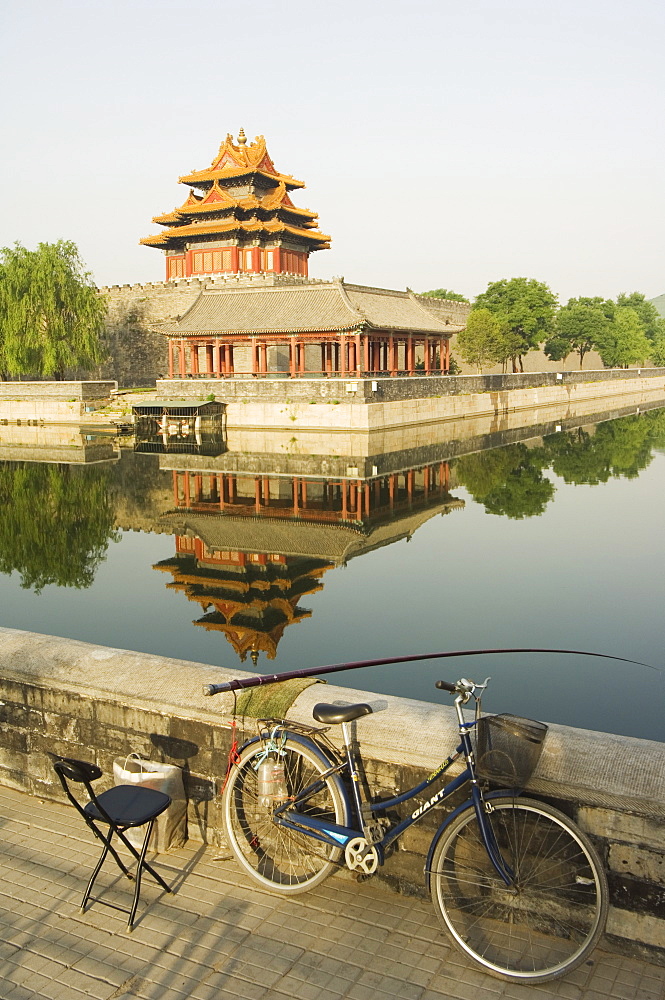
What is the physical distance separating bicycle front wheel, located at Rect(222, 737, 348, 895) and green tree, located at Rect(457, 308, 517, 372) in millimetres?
50180

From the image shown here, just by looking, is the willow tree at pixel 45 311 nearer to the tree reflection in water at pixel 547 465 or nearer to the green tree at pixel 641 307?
the tree reflection in water at pixel 547 465

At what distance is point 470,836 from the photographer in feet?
10.5

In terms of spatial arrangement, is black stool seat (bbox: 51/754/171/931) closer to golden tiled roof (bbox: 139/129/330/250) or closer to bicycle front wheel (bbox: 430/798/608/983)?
bicycle front wheel (bbox: 430/798/608/983)

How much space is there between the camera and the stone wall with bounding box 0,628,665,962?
119 inches

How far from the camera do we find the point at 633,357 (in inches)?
2670

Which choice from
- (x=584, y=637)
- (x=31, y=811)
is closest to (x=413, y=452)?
(x=584, y=637)

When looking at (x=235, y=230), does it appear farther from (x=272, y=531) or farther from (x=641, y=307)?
(x=641, y=307)

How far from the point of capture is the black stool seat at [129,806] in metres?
3.37

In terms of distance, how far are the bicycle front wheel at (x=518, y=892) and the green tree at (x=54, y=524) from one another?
9.74 meters

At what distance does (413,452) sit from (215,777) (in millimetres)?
23383

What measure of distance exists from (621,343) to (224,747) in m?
67.7

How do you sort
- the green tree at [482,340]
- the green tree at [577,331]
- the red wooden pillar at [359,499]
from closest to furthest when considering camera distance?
the red wooden pillar at [359,499] → the green tree at [482,340] → the green tree at [577,331]

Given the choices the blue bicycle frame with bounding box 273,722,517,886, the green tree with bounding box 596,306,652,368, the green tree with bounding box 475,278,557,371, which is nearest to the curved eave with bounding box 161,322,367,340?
the green tree with bounding box 475,278,557,371

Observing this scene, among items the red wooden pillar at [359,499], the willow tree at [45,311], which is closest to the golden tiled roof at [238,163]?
the willow tree at [45,311]
